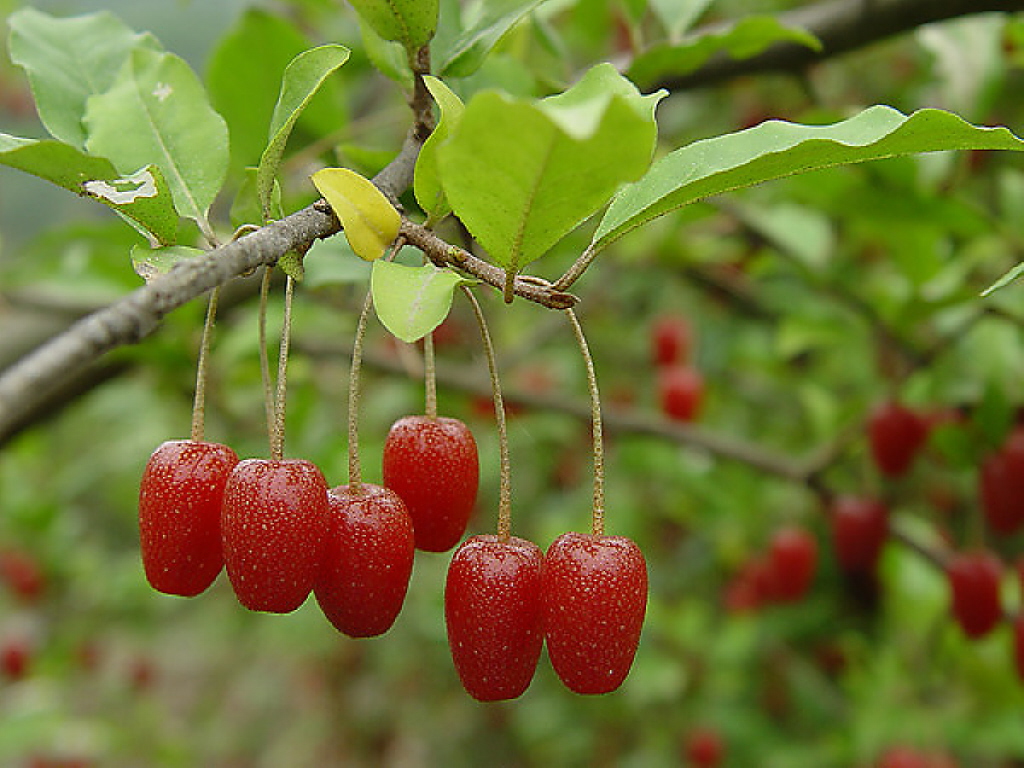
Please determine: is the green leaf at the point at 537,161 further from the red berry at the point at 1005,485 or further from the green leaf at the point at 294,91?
the red berry at the point at 1005,485

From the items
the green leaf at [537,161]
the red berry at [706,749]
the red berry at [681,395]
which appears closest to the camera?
the green leaf at [537,161]

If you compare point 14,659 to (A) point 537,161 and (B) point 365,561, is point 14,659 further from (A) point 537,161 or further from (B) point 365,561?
(A) point 537,161

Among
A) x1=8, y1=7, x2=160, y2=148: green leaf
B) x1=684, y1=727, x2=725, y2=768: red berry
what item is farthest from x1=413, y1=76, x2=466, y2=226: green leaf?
x1=684, y1=727, x2=725, y2=768: red berry

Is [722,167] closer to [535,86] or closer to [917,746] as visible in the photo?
[535,86]

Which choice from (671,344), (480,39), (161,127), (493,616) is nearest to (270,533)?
(493,616)

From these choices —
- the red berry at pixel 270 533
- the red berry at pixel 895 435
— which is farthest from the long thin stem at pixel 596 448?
the red berry at pixel 895 435

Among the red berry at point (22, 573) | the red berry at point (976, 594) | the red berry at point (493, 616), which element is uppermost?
the red berry at point (22, 573)

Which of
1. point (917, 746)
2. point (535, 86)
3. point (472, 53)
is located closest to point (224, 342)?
point (535, 86)
